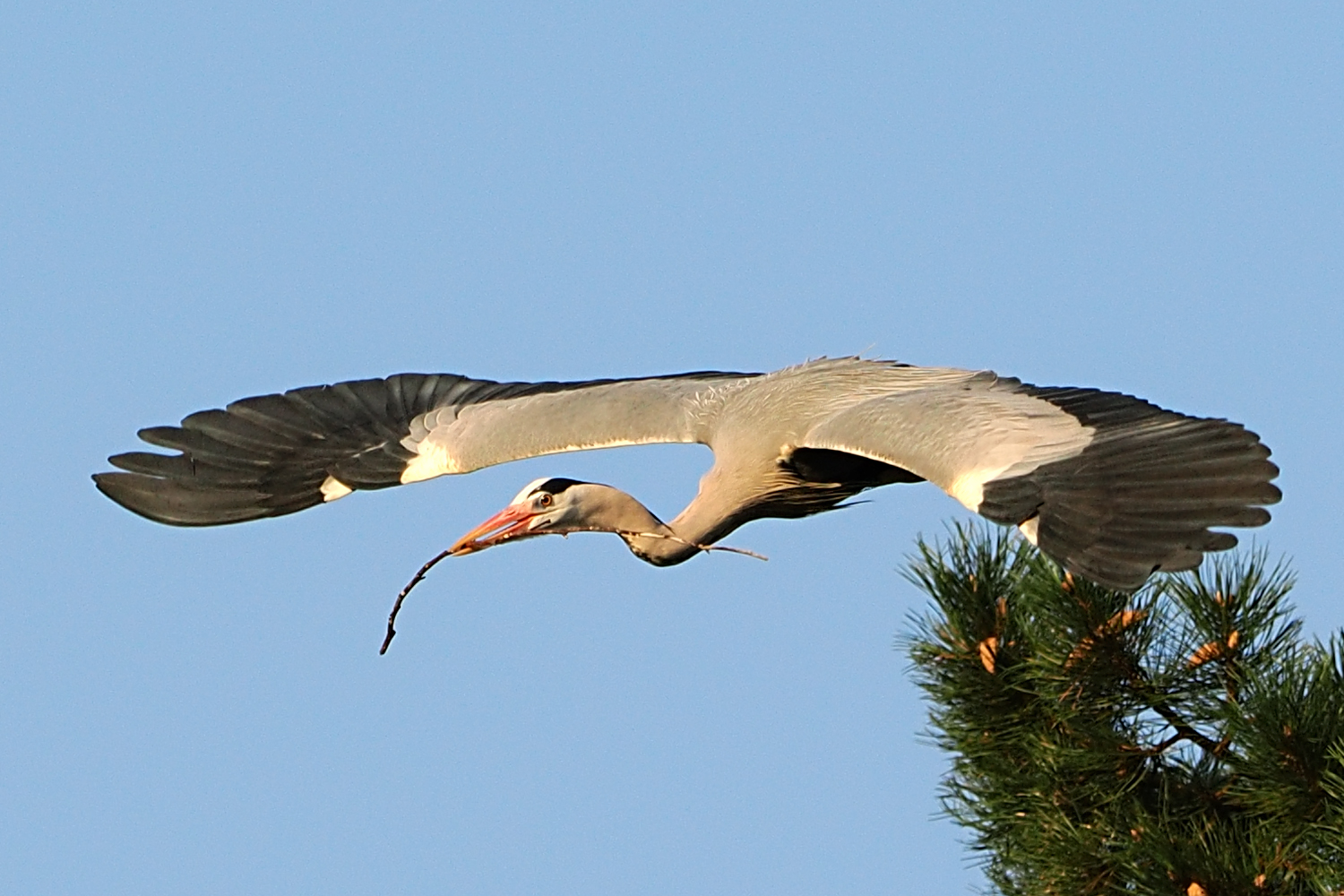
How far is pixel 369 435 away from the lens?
10086 millimetres

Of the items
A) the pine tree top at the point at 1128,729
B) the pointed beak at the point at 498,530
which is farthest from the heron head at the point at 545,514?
the pine tree top at the point at 1128,729

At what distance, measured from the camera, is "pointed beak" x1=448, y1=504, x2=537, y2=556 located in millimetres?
8109

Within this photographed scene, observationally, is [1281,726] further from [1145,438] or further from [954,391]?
[954,391]

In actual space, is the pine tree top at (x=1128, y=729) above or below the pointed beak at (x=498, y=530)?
below

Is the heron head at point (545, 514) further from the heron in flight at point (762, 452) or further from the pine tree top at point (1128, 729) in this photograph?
the pine tree top at point (1128, 729)

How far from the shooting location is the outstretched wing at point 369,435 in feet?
29.9

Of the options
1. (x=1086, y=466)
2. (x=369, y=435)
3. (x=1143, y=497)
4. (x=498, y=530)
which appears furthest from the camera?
(x=369, y=435)

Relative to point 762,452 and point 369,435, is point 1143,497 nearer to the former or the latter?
point 762,452

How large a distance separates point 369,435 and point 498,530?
2.15m

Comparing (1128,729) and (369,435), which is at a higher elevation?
(369,435)

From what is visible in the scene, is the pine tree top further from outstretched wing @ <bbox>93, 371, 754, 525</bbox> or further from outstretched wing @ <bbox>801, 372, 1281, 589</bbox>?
outstretched wing @ <bbox>93, 371, 754, 525</bbox>

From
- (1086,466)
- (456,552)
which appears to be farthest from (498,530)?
(1086,466)

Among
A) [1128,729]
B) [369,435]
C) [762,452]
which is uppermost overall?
[369,435]

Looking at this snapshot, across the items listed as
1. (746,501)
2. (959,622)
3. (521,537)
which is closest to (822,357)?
(746,501)
